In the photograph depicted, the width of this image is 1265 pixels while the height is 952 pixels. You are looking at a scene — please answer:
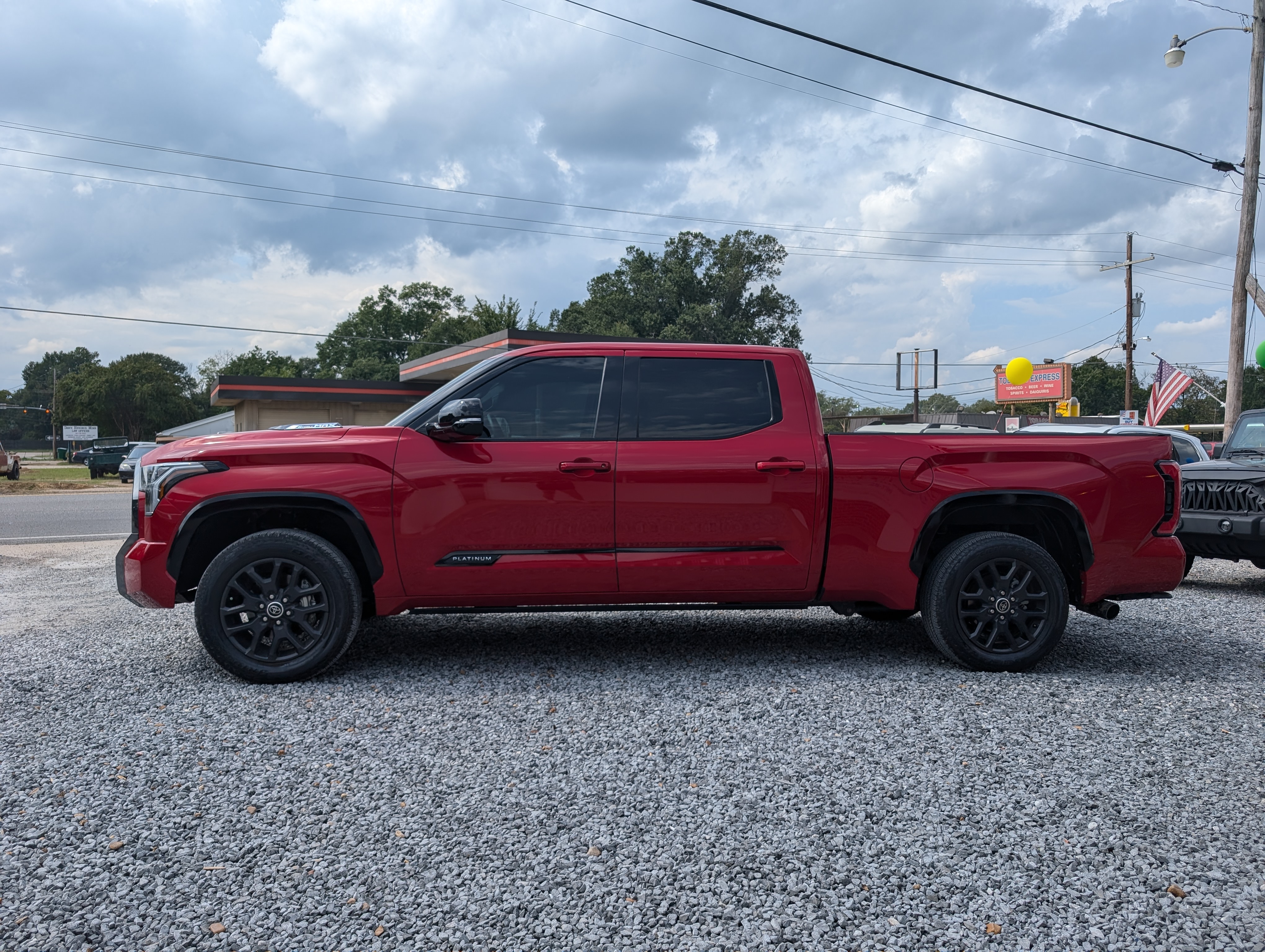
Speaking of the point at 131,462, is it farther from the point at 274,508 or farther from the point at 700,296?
the point at 700,296

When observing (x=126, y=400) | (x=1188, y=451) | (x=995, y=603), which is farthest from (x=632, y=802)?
(x=126, y=400)

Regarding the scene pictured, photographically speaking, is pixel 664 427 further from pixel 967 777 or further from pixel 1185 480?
pixel 1185 480

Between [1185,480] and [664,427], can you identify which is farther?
[1185,480]

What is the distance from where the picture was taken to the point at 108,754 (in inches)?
146

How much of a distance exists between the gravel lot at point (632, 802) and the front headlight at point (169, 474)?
3.29 ft

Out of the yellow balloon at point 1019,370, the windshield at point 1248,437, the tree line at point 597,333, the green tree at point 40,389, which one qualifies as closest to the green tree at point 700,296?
the tree line at point 597,333

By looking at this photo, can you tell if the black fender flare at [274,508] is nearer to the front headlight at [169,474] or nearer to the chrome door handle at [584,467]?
the front headlight at [169,474]

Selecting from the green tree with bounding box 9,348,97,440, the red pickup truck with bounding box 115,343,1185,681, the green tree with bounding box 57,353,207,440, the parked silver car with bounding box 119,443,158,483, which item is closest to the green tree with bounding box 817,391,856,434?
the red pickup truck with bounding box 115,343,1185,681

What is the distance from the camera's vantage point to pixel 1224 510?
7.81 meters

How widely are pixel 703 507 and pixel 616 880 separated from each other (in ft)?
7.85

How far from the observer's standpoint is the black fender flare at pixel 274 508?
466 centimetres

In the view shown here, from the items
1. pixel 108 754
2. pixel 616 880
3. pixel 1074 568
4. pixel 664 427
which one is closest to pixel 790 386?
Result: pixel 664 427

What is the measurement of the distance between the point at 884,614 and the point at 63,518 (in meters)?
16.7

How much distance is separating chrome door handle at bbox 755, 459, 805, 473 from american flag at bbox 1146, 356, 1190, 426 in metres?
21.5
